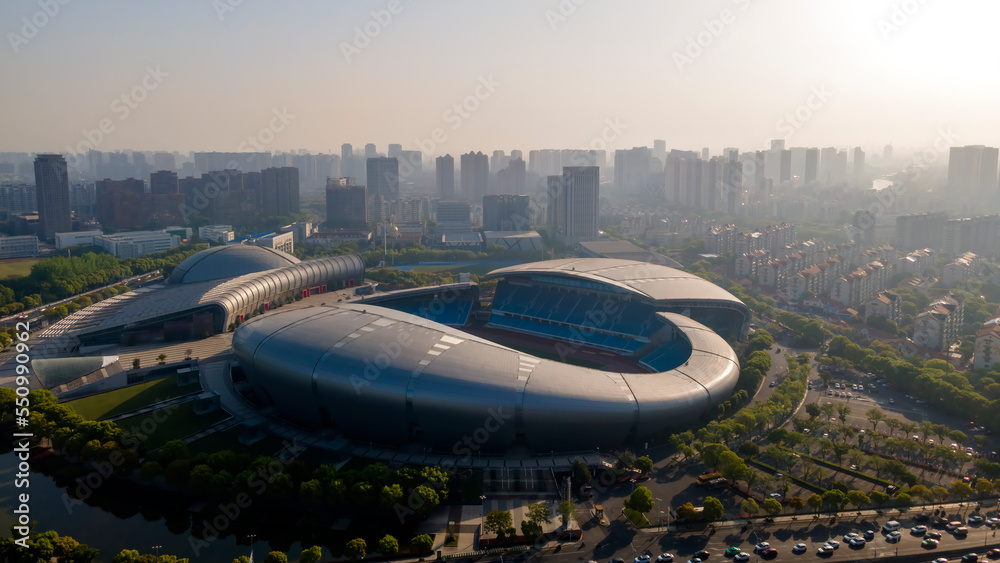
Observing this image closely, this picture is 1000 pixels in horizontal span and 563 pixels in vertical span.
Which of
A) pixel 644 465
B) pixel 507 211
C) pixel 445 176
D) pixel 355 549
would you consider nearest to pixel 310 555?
pixel 355 549

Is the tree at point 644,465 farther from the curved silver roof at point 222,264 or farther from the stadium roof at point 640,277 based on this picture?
the curved silver roof at point 222,264

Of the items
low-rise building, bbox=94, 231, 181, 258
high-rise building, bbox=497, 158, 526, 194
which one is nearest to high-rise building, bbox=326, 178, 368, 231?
low-rise building, bbox=94, 231, 181, 258

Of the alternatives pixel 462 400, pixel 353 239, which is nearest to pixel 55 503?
pixel 462 400

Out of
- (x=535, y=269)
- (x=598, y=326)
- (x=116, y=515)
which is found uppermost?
(x=535, y=269)

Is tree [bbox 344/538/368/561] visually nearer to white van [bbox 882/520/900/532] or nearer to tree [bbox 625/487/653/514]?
tree [bbox 625/487/653/514]

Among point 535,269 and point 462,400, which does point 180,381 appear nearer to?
point 462,400

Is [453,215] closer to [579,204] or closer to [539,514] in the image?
[579,204]
